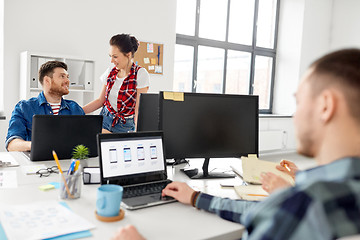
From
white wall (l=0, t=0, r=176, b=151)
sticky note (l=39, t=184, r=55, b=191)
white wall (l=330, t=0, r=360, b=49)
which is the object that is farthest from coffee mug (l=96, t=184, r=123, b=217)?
white wall (l=330, t=0, r=360, b=49)

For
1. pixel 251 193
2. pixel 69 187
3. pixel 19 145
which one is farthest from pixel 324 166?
pixel 19 145

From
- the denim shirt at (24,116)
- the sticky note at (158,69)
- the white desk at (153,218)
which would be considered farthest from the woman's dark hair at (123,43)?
the sticky note at (158,69)

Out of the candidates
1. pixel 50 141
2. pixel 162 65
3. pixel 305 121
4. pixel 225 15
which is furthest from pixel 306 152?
pixel 225 15

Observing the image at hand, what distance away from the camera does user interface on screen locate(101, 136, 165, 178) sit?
4.35 ft

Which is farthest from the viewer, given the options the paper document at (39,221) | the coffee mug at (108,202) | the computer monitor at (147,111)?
the computer monitor at (147,111)

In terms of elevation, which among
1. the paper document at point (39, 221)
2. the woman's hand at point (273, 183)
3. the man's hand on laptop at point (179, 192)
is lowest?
the paper document at point (39, 221)

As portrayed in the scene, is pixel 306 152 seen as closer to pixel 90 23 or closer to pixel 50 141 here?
pixel 50 141

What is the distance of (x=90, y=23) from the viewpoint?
390 cm

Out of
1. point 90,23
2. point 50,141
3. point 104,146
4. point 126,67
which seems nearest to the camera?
point 104,146

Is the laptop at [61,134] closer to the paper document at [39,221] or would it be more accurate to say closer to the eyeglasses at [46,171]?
the eyeglasses at [46,171]

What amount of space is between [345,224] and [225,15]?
17.7 feet

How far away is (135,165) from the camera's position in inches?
55.1

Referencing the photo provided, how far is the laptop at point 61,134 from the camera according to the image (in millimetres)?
1685

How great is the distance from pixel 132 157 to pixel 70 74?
2.46 m
